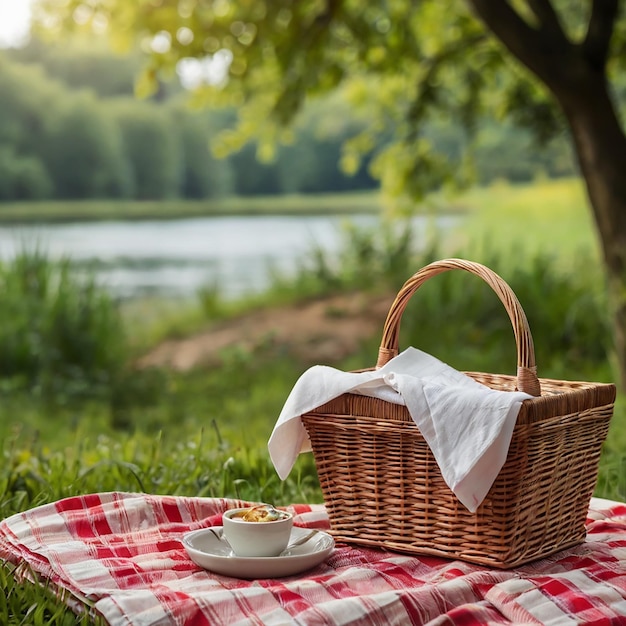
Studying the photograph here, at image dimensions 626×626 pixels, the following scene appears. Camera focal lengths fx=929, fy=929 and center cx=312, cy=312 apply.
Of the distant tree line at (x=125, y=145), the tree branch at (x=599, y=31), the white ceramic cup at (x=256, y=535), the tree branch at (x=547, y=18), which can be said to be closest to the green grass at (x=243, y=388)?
the white ceramic cup at (x=256, y=535)

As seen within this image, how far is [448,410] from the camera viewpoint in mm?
1825

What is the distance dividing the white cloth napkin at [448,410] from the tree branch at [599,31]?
3.12 metres

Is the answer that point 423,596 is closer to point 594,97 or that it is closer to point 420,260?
point 594,97

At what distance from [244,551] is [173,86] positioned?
483 inches

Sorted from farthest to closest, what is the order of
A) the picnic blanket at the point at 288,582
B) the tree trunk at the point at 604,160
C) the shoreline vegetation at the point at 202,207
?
the shoreline vegetation at the point at 202,207 < the tree trunk at the point at 604,160 < the picnic blanket at the point at 288,582

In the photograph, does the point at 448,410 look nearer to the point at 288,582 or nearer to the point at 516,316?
the point at 516,316

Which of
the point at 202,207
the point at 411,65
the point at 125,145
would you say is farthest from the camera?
the point at 202,207

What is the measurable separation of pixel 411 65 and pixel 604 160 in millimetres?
2500

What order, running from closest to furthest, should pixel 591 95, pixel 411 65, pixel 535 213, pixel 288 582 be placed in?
pixel 288 582 < pixel 591 95 < pixel 411 65 < pixel 535 213

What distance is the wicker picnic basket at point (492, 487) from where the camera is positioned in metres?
1.83

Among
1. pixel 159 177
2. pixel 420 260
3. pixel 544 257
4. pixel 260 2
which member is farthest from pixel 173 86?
pixel 260 2

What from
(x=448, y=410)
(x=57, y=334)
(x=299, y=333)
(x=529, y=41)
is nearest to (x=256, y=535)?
(x=448, y=410)

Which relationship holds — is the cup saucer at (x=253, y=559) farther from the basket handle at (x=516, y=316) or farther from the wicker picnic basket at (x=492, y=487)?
the basket handle at (x=516, y=316)

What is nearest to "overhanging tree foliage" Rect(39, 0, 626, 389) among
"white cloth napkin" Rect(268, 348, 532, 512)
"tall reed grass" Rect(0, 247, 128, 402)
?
"tall reed grass" Rect(0, 247, 128, 402)
